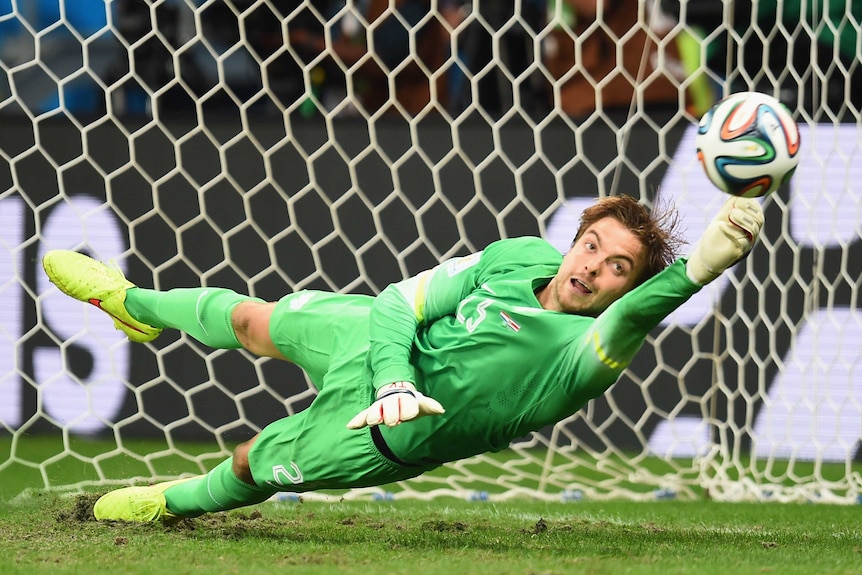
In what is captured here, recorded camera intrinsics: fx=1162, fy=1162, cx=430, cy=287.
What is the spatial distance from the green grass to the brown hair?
0.80 metres

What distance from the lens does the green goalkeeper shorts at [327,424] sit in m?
3.31

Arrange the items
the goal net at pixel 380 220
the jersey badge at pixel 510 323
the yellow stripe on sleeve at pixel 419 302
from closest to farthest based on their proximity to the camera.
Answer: the jersey badge at pixel 510 323 → the yellow stripe on sleeve at pixel 419 302 → the goal net at pixel 380 220

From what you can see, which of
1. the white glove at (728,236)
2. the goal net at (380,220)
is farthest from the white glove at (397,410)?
the goal net at (380,220)

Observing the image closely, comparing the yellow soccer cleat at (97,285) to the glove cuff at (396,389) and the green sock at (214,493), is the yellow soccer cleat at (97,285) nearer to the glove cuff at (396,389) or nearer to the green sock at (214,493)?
the green sock at (214,493)

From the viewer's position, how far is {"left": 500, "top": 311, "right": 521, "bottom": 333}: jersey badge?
3117 millimetres

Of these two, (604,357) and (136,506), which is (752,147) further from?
(136,506)

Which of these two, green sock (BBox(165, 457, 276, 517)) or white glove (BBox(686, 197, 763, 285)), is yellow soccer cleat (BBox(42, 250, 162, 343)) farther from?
white glove (BBox(686, 197, 763, 285))

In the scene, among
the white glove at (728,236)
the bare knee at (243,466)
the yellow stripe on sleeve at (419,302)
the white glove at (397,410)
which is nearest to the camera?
the white glove at (728,236)

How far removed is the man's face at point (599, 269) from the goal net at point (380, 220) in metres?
2.13

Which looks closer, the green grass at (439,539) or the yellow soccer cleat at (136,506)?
the green grass at (439,539)

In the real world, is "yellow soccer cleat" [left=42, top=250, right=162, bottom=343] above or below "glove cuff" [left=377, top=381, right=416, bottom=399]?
above

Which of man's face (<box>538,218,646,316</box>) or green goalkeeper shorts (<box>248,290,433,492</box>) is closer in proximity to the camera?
man's face (<box>538,218,646,316</box>)

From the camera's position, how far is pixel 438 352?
10.6 ft

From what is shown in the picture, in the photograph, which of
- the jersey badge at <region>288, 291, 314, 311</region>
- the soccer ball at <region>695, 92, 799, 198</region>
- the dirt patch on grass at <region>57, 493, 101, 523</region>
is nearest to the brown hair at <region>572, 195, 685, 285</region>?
the soccer ball at <region>695, 92, 799, 198</region>
